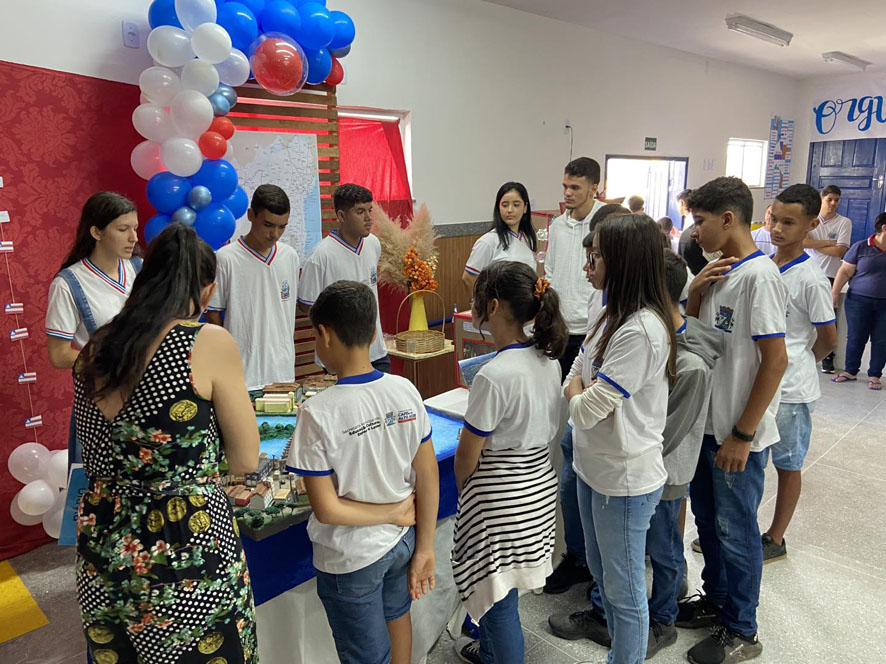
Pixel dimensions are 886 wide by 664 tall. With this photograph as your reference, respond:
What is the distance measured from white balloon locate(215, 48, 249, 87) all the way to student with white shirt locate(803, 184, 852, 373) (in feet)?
16.8

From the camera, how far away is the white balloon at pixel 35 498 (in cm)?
284

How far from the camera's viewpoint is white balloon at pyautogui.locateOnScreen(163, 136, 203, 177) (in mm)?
2912

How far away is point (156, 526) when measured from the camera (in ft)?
4.10

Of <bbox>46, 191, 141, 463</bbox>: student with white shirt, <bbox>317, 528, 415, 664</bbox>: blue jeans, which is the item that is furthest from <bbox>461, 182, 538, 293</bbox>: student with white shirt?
<bbox>317, 528, 415, 664</bbox>: blue jeans

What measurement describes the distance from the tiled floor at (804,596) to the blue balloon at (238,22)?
8.94 ft

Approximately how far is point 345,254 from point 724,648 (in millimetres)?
2494

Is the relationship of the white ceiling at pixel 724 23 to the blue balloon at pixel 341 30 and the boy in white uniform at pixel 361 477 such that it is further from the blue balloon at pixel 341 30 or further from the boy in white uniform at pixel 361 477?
the boy in white uniform at pixel 361 477

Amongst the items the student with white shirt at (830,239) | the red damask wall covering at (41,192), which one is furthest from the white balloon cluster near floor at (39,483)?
the student with white shirt at (830,239)

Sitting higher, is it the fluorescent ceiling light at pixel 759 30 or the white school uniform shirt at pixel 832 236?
the fluorescent ceiling light at pixel 759 30

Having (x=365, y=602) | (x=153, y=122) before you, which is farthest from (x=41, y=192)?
Answer: (x=365, y=602)

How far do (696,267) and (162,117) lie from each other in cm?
316

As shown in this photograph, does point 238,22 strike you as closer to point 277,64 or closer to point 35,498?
point 277,64

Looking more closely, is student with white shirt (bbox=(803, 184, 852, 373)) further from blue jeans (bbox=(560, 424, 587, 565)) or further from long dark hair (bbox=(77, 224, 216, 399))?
long dark hair (bbox=(77, 224, 216, 399))

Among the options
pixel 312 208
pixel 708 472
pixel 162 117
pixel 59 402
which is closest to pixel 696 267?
pixel 708 472
